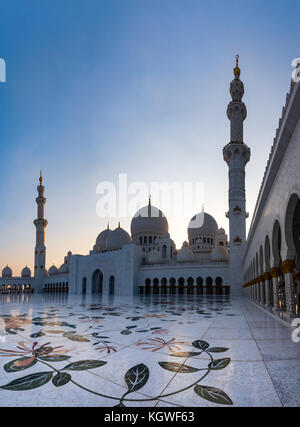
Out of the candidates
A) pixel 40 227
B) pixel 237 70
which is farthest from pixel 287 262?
pixel 40 227

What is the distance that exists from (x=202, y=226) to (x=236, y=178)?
12.6 meters

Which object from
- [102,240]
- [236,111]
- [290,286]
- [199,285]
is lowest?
[199,285]

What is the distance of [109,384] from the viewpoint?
251cm

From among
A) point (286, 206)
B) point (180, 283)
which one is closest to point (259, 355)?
point (286, 206)

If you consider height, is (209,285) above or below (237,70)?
below

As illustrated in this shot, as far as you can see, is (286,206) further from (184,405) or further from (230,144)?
(230,144)

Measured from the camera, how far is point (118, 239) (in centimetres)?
3334

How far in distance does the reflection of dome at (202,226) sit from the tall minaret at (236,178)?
11.2m

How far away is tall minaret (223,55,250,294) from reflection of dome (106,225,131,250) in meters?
14.0

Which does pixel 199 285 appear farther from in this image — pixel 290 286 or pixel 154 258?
pixel 290 286

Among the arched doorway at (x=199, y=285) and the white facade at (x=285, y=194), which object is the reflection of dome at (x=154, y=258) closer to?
the arched doorway at (x=199, y=285)

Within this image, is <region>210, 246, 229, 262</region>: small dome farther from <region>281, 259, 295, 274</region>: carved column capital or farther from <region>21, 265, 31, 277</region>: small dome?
<region>21, 265, 31, 277</region>: small dome

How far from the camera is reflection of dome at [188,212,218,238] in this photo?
1345 inches
